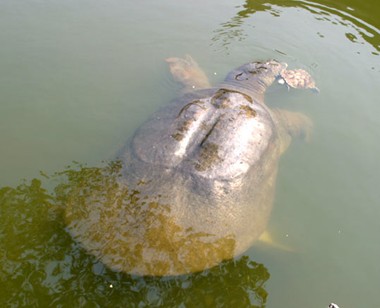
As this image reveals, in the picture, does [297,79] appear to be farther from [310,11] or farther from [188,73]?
[310,11]

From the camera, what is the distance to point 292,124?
17.7 ft

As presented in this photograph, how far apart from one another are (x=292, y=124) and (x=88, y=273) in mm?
3390

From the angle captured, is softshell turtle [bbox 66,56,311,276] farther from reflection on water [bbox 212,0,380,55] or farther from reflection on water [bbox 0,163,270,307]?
reflection on water [bbox 212,0,380,55]

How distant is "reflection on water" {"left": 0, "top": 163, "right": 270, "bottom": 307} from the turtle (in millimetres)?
3292

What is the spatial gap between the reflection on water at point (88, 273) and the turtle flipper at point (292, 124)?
6.68 ft

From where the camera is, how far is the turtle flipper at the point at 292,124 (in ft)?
17.1

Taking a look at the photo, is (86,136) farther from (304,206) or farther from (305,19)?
(305,19)

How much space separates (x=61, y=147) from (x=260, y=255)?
2.76m

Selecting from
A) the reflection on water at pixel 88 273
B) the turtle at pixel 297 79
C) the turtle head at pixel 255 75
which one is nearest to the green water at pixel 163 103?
the reflection on water at pixel 88 273

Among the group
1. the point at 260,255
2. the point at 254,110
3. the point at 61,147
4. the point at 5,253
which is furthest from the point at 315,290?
the point at 61,147

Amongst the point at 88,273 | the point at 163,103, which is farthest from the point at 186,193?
the point at 163,103

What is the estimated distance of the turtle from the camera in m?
6.11

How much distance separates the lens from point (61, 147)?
4.85 metres

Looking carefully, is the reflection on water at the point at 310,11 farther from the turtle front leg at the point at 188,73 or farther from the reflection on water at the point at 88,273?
the reflection on water at the point at 88,273
